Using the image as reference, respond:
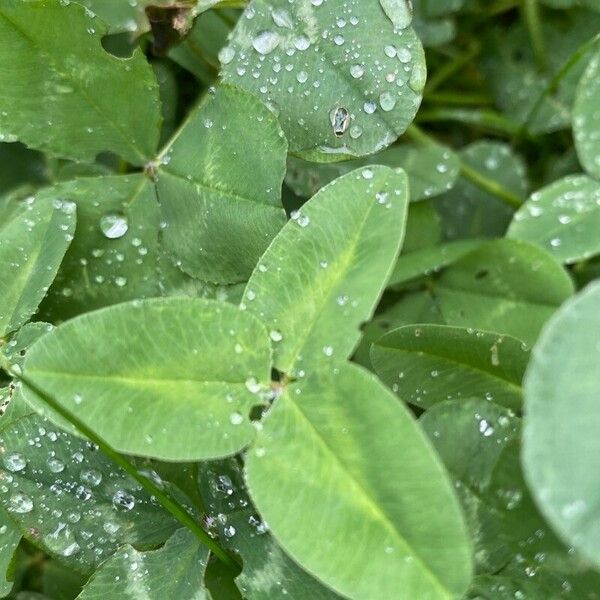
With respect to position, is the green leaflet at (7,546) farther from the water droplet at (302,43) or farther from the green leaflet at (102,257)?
the water droplet at (302,43)

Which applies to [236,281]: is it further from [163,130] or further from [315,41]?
[163,130]

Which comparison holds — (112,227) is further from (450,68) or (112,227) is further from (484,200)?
(450,68)

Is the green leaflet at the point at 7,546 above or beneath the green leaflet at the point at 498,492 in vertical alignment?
beneath

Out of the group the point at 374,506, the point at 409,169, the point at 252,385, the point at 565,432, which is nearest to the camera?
the point at 565,432

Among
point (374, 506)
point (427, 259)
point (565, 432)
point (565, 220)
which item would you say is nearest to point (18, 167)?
point (427, 259)

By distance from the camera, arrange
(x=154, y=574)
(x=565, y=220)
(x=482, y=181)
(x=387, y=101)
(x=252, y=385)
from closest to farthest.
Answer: (x=252, y=385) < (x=154, y=574) < (x=387, y=101) < (x=565, y=220) < (x=482, y=181)

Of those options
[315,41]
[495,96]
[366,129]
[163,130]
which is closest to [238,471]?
[366,129]

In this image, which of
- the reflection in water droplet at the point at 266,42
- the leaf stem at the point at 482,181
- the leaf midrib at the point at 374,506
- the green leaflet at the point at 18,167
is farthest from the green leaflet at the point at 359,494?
the green leaflet at the point at 18,167
